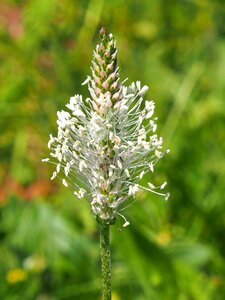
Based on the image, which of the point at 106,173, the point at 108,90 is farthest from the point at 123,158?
the point at 108,90

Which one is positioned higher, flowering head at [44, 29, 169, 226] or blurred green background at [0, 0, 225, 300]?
blurred green background at [0, 0, 225, 300]

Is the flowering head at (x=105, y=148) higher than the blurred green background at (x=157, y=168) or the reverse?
the reverse

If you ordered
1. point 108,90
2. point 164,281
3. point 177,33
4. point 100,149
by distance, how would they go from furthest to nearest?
point 177,33 → point 164,281 → point 100,149 → point 108,90

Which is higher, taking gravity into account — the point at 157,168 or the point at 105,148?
the point at 157,168

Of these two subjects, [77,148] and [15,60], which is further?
[15,60]

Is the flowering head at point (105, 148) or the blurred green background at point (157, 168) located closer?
the flowering head at point (105, 148)

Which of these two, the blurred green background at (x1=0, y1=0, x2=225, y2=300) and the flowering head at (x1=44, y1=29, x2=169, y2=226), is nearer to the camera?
the flowering head at (x1=44, y1=29, x2=169, y2=226)

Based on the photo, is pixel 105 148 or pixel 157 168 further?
pixel 157 168

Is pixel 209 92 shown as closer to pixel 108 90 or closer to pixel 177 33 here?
pixel 177 33
